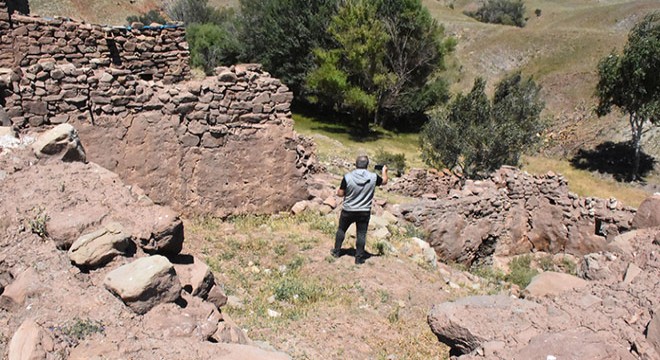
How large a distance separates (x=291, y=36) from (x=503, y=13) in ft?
159

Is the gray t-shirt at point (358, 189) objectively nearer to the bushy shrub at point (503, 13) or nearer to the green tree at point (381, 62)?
the green tree at point (381, 62)

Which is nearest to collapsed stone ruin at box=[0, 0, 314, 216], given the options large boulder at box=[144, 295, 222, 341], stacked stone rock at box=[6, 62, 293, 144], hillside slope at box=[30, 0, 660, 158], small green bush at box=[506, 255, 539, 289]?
stacked stone rock at box=[6, 62, 293, 144]

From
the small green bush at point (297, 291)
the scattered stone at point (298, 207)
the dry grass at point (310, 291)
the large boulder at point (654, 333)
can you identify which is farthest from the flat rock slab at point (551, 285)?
the scattered stone at point (298, 207)

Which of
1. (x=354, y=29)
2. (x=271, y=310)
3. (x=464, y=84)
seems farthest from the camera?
(x=464, y=84)

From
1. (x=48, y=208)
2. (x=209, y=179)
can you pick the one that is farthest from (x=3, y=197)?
(x=209, y=179)

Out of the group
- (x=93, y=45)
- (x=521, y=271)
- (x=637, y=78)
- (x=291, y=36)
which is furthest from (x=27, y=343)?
(x=291, y=36)

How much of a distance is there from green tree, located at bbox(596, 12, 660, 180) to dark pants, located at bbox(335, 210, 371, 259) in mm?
24171

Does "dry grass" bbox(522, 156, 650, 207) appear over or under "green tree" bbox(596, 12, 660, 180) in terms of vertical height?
under

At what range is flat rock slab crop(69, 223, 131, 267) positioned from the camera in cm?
425

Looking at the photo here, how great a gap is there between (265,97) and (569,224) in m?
8.49

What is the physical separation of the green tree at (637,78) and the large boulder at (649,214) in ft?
62.1

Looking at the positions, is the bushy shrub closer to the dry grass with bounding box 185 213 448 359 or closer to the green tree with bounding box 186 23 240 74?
the green tree with bounding box 186 23 240 74

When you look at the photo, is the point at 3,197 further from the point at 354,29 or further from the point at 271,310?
the point at 354,29

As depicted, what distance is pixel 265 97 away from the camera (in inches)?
345
